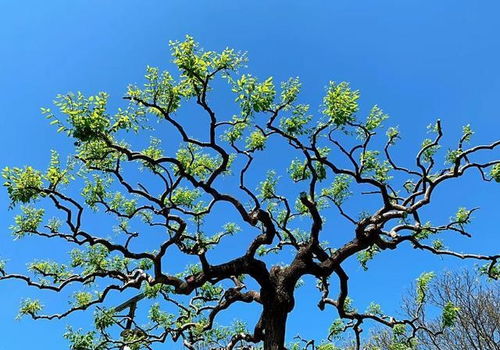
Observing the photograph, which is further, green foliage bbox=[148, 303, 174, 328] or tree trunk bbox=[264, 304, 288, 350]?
green foliage bbox=[148, 303, 174, 328]

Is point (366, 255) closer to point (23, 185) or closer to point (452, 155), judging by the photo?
point (452, 155)

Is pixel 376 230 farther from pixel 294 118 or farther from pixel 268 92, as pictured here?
pixel 268 92

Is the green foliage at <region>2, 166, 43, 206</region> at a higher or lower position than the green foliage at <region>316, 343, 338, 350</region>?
higher

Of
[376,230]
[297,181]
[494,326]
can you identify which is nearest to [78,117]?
[297,181]

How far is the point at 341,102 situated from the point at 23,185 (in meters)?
4.44

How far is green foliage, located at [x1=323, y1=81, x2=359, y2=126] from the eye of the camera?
6215 millimetres

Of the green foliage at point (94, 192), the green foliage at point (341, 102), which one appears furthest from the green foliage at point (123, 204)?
the green foliage at point (341, 102)

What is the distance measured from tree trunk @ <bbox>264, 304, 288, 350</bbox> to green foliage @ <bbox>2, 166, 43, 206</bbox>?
12.0 ft

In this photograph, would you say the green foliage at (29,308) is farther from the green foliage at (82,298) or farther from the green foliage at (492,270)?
the green foliage at (492,270)

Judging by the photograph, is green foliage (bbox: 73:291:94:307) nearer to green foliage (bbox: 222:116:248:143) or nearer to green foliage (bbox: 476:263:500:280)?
green foliage (bbox: 222:116:248:143)

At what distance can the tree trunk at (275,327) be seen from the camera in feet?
20.5

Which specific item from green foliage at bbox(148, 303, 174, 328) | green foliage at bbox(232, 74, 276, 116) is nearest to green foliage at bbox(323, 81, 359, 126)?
green foliage at bbox(232, 74, 276, 116)

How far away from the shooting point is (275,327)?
6.37 metres

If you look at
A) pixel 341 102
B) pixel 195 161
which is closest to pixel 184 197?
pixel 195 161
